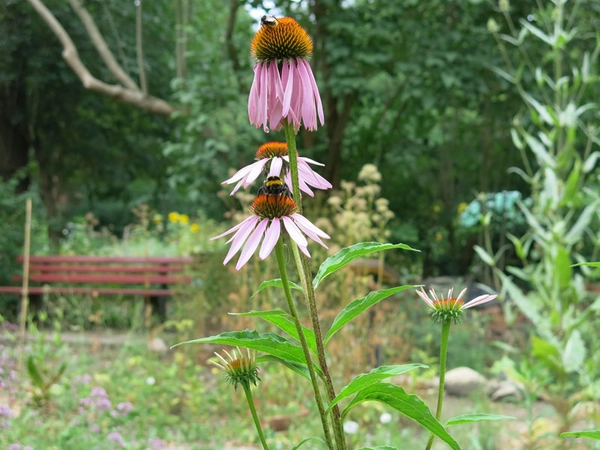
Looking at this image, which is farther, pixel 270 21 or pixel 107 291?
pixel 107 291

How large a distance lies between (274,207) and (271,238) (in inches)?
1.7

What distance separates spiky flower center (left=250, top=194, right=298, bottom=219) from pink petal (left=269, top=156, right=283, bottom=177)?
0.05m

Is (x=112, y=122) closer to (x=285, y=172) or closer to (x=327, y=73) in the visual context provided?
(x=327, y=73)

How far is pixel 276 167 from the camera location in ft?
2.74

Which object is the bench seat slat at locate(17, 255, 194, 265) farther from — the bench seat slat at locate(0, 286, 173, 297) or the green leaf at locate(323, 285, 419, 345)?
the green leaf at locate(323, 285, 419, 345)

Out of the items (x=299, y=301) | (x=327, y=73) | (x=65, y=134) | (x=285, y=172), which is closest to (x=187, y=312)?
(x=299, y=301)

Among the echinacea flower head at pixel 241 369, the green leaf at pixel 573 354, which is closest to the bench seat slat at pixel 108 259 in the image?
the green leaf at pixel 573 354

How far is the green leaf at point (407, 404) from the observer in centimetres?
71

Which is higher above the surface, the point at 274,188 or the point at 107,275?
the point at 274,188

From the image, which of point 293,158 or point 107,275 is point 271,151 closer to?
point 293,158

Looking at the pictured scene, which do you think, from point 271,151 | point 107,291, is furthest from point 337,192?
point 271,151

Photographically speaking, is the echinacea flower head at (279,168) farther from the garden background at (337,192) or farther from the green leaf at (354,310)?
the garden background at (337,192)

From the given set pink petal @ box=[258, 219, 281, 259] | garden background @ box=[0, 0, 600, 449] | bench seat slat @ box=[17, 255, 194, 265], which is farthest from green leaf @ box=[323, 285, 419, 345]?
bench seat slat @ box=[17, 255, 194, 265]

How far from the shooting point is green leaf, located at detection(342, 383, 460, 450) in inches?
27.8
